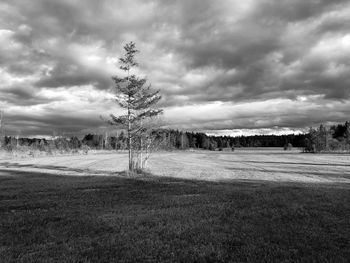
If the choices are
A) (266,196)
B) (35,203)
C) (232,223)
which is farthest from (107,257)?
(266,196)

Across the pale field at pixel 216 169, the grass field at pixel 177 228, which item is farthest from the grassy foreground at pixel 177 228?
the pale field at pixel 216 169

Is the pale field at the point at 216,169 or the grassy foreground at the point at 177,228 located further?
the pale field at the point at 216,169

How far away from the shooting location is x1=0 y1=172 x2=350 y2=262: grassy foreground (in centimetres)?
781

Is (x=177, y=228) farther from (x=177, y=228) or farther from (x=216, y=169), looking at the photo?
(x=216, y=169)

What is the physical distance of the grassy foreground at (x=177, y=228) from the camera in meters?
7.81

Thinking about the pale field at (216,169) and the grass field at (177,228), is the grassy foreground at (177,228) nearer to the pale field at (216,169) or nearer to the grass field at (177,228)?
the grass field at (177,228)

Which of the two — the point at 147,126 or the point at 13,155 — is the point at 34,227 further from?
the point at 13,155

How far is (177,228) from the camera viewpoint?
1030cm

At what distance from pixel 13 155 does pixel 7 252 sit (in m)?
71.2

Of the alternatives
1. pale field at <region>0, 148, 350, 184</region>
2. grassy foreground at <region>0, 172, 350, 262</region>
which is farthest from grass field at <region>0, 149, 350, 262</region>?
pale field at <region>0, 148, 350, 184</region>

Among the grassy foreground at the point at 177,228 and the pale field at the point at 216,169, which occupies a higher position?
the grassy foreground at the point at 177,228

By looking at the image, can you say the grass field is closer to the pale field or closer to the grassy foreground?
the grassy foreground

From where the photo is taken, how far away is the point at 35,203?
1531 centimetres

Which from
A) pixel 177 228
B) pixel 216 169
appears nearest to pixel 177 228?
pixel 177 228
